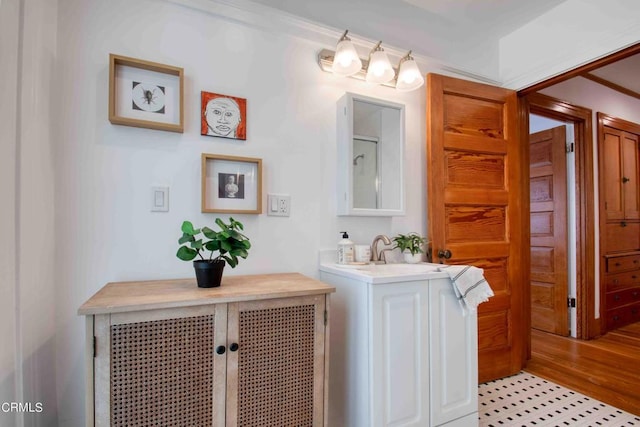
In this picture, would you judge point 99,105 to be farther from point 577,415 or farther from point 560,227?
point 560,227

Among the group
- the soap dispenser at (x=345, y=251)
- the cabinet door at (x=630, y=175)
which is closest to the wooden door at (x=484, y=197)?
the soap dispenser at (x=345, y=251)

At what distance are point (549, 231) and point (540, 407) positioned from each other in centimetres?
191

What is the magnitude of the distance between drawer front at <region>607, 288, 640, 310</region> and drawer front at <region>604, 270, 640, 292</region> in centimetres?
5

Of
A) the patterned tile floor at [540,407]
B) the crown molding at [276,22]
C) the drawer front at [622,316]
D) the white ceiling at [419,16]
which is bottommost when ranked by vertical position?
the patterned tile floor at [540,407]

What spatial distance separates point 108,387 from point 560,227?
3.68m

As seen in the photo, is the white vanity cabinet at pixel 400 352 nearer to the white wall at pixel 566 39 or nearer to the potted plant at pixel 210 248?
the potted plant at pixel 210 248

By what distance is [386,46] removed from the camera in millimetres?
1949

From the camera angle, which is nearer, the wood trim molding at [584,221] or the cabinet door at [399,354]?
the cabinet door at [399,354]

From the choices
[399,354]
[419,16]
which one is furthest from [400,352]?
[419,16]

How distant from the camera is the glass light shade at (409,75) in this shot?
187 cm

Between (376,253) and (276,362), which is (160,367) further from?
(376,253)

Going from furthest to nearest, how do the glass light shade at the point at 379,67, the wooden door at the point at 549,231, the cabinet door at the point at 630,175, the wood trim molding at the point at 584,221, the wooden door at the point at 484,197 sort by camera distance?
the cabinet door at the point at 630,175 < the wooden door at the point at 549,231 < the wood trim molding at the point at 584,221 < the wooden door at the point at 484,197 < the glass light shade at the point at 379,67

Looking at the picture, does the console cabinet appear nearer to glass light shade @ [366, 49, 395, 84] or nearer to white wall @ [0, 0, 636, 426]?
white wall @ [0, 0, 636, 426]

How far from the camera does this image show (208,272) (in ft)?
3.95
